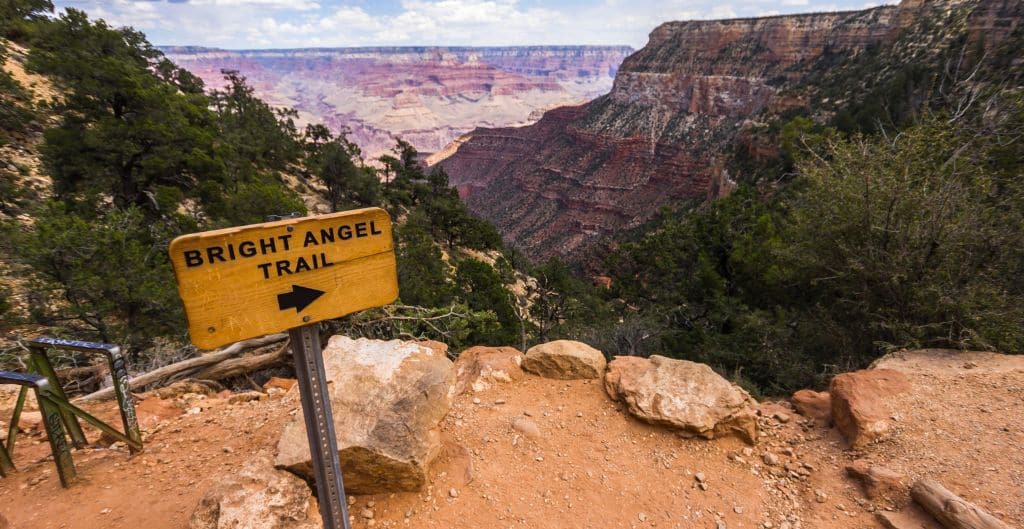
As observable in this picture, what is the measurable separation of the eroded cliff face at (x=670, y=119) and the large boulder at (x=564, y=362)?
3540 centimetres

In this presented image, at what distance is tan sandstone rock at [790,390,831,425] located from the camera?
16.7 feet

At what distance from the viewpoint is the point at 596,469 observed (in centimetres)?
455

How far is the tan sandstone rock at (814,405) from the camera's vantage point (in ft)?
16.7

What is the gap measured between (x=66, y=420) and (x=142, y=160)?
11081 millimetres

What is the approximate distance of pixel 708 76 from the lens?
61.8 m

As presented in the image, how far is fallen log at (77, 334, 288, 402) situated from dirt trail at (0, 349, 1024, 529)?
916 millimetres

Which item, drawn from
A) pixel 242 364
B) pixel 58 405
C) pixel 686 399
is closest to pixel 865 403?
pixel 686 399

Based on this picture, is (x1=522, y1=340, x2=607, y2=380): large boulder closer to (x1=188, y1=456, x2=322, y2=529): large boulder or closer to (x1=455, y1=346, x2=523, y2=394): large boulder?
(x1=455, y1=346, x2=523, y2=394): large boulder

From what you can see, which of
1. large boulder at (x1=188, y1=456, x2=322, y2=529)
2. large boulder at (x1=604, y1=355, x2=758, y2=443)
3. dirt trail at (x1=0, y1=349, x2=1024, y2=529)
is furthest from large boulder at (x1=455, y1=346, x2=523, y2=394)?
large boulder at (x1=188, y1=456, x2=322, y2=529)

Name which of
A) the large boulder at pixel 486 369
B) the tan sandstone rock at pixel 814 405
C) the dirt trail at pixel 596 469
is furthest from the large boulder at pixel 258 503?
the tan sandstone rock at pixel 814 405

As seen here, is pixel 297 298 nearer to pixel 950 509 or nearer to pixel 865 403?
pixel 950 509

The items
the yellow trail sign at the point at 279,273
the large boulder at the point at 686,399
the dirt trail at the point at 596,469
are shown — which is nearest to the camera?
the yellow trail sign at the point at 279,273

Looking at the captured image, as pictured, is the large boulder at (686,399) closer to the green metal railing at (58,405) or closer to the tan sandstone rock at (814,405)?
the tan sandstone rock at (814,405)

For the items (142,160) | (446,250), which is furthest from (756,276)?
(446,250)
